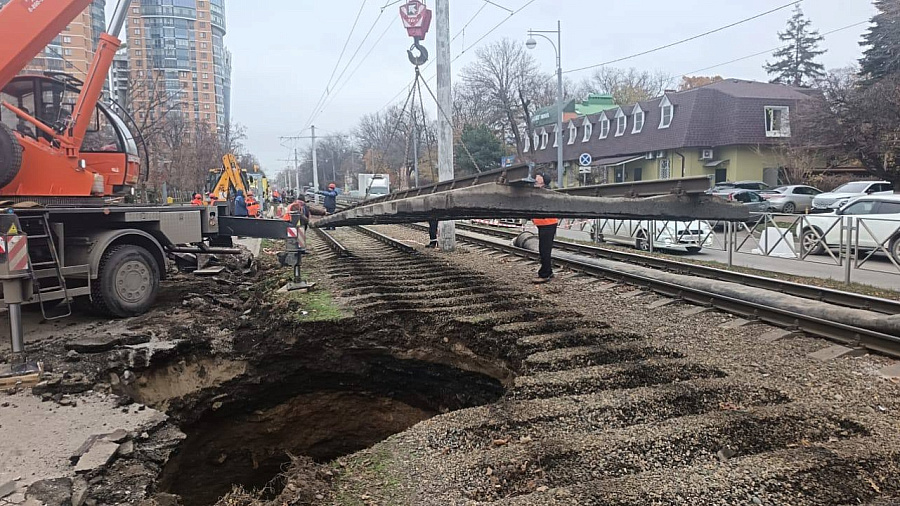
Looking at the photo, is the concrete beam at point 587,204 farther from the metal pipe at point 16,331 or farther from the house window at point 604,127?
the house window at point 604,127

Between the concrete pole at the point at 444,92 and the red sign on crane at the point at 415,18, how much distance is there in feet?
8.74

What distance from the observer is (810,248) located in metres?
12.4

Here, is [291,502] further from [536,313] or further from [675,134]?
[675,134]

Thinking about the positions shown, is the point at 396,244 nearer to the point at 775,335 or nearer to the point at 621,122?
the point at 775,335

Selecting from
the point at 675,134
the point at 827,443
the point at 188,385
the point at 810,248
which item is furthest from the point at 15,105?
the point at 675,134

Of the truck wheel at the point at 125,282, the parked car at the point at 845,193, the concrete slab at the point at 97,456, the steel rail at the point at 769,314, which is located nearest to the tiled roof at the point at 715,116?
the parked car at the point at 845,193

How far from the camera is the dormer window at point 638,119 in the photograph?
42.8 meters

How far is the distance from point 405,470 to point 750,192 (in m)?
26.9

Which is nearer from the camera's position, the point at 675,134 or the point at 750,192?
the point at 750,192

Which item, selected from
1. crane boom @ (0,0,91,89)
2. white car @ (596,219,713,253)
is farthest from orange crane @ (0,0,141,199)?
white car @ (596,219,713,253)

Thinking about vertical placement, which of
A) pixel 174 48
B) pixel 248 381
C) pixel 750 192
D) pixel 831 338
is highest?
pixel 174 48

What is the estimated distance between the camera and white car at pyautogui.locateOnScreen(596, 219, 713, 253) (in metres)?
15.7

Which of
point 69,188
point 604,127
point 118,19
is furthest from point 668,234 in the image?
point 604,127

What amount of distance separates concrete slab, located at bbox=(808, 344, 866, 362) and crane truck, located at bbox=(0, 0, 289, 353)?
8.25m
